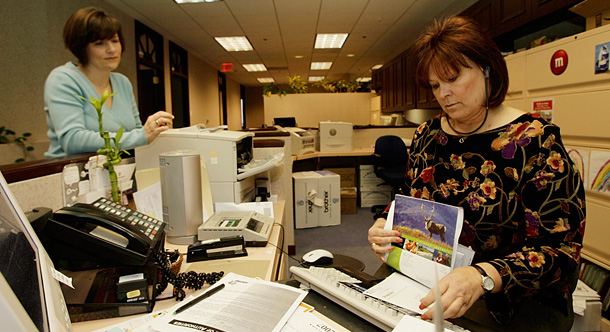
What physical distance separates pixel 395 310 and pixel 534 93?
2.29m

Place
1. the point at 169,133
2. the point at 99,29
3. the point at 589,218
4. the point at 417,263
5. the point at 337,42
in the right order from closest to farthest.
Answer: the point at 417,263
the point at 99,29
the point at 169,133
the point at 589,218
the point at 337,42

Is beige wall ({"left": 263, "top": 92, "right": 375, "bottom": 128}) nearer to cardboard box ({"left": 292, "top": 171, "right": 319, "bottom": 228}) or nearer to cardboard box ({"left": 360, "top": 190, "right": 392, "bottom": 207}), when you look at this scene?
cardboard box ({"left": 360, "top": 190, "right": 392, "bottom": 207})

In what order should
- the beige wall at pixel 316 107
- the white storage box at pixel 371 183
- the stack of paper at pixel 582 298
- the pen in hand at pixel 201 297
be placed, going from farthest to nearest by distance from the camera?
the beige wall at pixel 316 107, the white storage box at pixel 371 183, the stack of paper at pixel 582 298, the pen in hand at pixel 201 297

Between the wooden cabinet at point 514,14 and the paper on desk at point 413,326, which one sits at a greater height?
the wooden cabinet at point 514,14

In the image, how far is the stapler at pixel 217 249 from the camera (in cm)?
108

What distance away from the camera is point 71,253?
2.60ft

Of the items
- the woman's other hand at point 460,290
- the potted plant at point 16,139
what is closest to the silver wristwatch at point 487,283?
the woman's other hand at point 460,290

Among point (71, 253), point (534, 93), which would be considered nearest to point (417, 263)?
point (71, 253)

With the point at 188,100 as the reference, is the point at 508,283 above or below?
below

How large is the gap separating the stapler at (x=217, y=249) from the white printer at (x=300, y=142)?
110 inches

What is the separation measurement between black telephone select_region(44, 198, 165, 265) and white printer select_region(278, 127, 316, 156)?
3077mm

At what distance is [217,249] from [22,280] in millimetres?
801

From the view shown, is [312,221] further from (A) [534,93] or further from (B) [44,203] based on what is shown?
(B) [44,203]

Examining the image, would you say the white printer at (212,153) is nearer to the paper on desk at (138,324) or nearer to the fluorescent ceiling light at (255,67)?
the paper on desk at (138,324)
